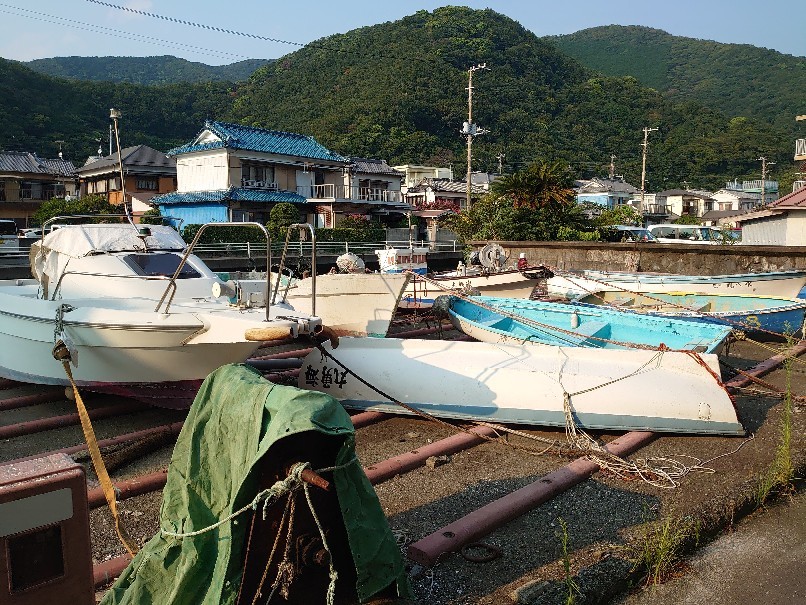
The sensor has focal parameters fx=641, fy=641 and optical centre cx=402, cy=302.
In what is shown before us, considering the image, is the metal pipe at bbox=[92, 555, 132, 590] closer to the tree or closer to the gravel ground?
the gravel ground

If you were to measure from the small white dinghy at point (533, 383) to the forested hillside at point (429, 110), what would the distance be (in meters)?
59.6

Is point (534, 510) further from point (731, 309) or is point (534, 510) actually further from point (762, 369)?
point (731, 309)

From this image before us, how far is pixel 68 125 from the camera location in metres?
62.3

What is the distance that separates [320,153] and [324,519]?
131 feet

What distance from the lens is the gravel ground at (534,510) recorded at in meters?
3.91

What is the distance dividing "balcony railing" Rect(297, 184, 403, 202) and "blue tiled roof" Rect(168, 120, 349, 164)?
188 cm

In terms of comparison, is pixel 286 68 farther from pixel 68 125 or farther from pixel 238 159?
pixel 238 159

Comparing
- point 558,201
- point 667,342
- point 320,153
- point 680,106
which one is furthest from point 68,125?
point 680,106

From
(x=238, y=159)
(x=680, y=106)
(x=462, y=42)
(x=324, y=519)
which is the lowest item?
(x=324, y=519)

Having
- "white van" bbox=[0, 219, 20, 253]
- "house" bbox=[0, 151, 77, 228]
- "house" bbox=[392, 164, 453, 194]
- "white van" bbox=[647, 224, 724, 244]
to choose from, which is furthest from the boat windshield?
"house" bbox=[392, 164, 453, 194]

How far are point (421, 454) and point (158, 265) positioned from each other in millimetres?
4633

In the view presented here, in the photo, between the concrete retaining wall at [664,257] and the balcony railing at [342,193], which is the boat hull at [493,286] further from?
the balcony railing at [342,193]

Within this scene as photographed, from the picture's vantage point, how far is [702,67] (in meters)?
142

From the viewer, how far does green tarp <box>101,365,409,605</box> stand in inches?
114
